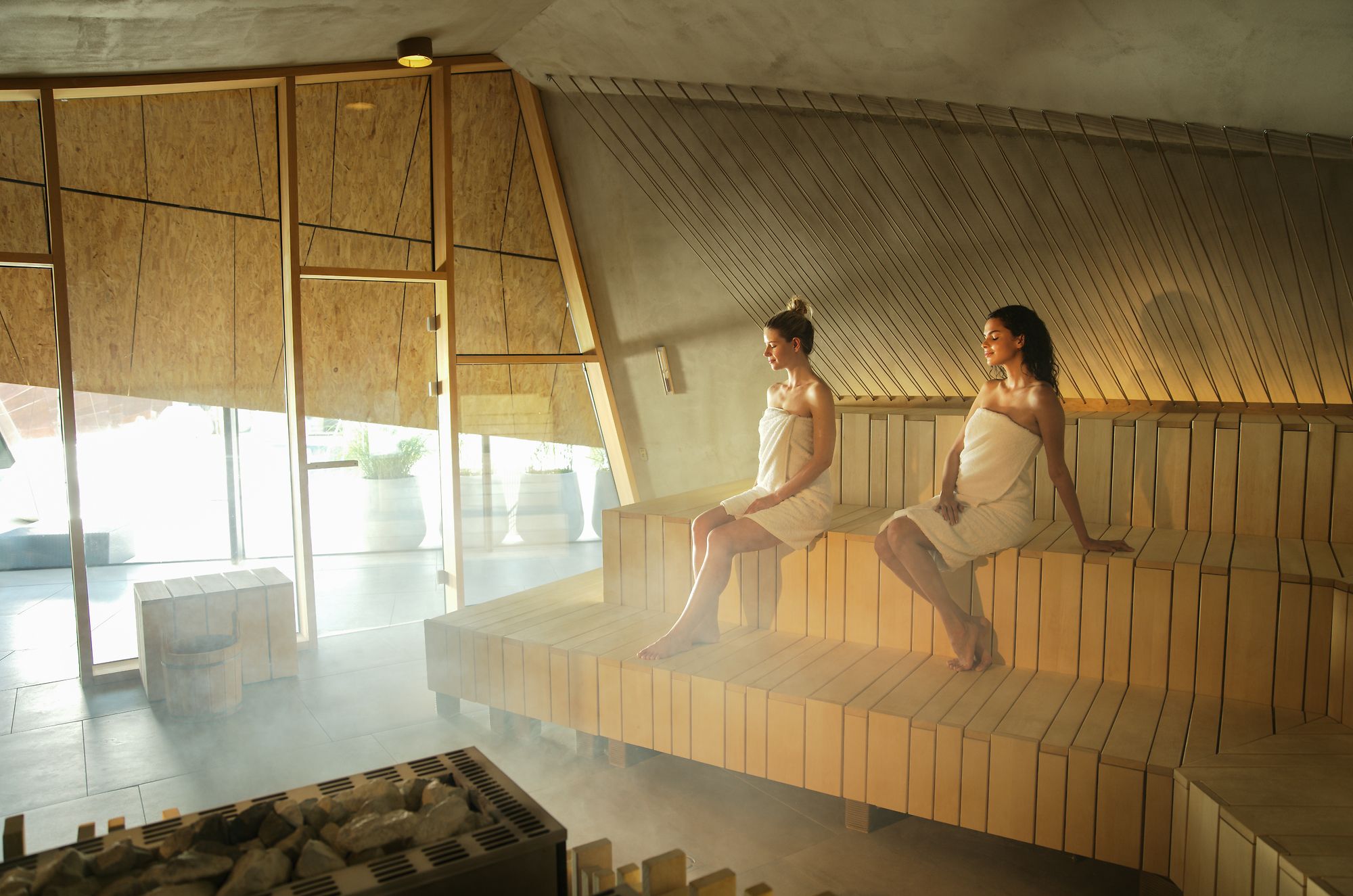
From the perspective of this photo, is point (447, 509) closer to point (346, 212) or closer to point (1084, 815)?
point (346, 212)

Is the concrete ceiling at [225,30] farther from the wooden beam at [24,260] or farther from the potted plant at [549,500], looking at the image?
the potted plant at [549,500]

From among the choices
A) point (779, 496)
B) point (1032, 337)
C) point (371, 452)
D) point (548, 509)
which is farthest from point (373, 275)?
point (1032, 337)

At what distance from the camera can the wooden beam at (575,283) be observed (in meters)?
5.04

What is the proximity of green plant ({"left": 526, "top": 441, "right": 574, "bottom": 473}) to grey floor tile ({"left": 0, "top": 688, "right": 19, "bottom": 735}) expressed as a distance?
8.08 ft

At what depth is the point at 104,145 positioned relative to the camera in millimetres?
3982

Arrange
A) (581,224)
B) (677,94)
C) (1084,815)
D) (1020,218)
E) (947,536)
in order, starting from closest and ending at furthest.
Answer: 1. (1084,815)
2. (947,536)
3. (1020,218)
4. (677,94)
5. (581,224)

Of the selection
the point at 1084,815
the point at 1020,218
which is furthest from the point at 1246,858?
the point at 1020,218

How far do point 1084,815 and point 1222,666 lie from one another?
68 cm

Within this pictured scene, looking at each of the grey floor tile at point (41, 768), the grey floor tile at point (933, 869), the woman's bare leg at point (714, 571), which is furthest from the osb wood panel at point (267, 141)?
the grey floor tile at point (933, 869)

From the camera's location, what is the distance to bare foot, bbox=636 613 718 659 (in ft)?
10.5

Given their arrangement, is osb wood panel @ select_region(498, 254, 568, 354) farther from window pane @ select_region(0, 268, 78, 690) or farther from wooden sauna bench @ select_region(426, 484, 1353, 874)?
window pane @ select_region(0, 268, 78, 690)

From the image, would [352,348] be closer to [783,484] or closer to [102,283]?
[102,283]

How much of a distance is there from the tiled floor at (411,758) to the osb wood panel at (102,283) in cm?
120

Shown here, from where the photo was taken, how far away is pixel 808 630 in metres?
3.42
